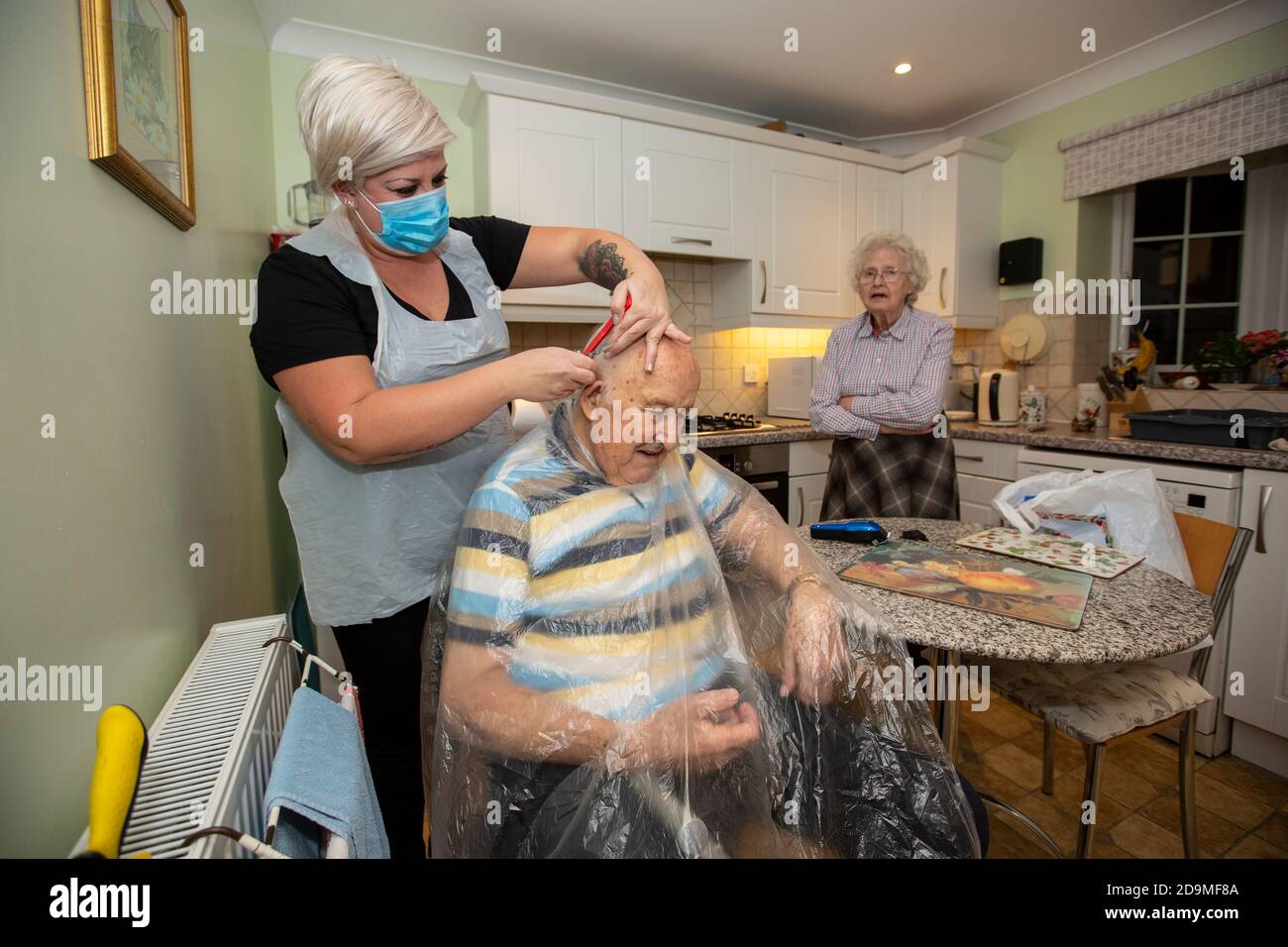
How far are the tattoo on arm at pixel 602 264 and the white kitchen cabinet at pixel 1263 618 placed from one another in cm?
222

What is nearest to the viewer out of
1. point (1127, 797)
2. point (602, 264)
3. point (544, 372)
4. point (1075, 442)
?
point (544, 372)

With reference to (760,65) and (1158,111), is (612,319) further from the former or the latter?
(1158,111)

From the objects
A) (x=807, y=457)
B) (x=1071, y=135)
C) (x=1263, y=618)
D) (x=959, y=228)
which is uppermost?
(x=1071, y=135)

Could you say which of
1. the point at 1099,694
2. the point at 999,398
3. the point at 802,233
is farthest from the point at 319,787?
the point at 999,398

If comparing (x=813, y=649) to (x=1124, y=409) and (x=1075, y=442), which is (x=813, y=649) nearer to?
(x=1075, y=442)

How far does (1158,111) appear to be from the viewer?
2848 millimetres

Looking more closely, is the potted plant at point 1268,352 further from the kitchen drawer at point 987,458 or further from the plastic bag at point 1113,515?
the plastic bag at point 1113,515

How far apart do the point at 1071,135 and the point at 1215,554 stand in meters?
2.57

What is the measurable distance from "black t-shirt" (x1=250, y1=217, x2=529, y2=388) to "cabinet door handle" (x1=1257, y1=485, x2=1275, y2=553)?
8.48 feet

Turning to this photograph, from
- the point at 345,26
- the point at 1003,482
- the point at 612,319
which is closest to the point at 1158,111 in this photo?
the point at 1003,482

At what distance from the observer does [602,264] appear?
1219mm

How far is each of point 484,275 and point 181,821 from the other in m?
0.92

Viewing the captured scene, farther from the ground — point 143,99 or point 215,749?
point 143,99
